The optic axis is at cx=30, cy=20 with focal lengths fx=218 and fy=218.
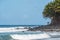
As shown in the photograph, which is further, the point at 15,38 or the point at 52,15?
the point at 52,15

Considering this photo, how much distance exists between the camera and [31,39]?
35.0 meters

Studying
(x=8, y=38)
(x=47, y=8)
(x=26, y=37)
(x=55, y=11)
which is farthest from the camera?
(x=47, y=8)

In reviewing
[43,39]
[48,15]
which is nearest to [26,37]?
Answer: [43,39]

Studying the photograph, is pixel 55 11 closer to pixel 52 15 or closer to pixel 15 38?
pixel 52 15

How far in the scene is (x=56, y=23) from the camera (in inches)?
2426

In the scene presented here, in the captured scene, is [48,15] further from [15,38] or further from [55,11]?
[15,38]

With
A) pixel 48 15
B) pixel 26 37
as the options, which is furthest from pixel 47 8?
pixel 26 37

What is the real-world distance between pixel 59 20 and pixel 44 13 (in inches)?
252

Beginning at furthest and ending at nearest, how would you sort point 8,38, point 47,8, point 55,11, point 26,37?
point 47,8 → point 55,11 → point 26,37 → point 8,38

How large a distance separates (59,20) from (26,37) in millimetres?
26695

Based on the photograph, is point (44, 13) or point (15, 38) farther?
point (44, 13)

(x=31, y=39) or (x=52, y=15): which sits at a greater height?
(x=52, y=15)

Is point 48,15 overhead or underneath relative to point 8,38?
overhead

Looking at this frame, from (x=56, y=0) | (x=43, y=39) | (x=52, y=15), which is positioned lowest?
(x=43, y=39)
